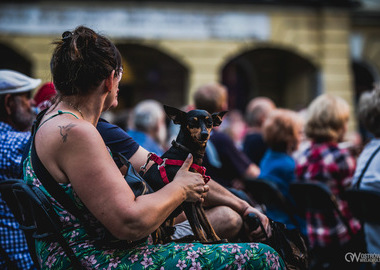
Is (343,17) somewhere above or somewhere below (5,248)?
above

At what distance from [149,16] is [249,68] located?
17.4 ft

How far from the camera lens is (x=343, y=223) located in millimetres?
3584

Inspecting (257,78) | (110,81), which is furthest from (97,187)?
(257,78)

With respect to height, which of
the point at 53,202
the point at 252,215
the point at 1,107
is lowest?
the point at 252,215

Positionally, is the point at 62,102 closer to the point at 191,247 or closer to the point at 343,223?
the point at 191,247

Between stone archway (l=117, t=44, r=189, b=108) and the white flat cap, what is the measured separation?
37.3 ft

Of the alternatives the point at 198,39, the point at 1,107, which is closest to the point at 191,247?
the point at 1,107

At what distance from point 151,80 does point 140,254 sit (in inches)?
515

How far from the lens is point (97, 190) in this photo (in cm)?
165

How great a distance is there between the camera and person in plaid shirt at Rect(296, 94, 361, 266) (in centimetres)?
376

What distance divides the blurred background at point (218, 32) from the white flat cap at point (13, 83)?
712 centimetres

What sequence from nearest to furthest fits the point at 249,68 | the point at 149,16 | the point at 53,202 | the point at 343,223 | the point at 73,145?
the point at 73,145 < the point at 53,202 < the point at 343,223 < the point at 149,16 < the point at 249,68

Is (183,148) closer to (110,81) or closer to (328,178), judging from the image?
(110,81)

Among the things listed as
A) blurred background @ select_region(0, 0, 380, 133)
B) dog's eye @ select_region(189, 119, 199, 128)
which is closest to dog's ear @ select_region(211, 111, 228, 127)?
dog's eye @ select_region(189, 119, 199, 128)
